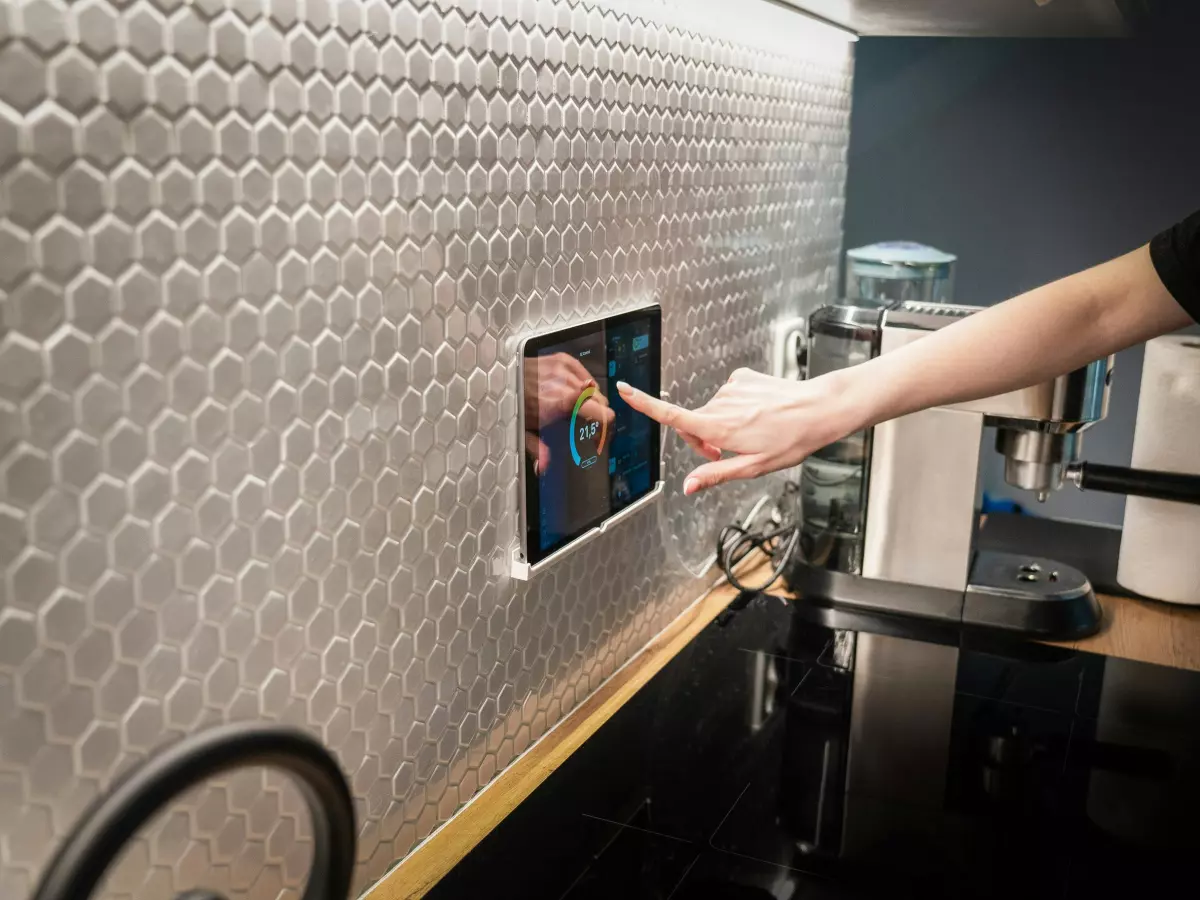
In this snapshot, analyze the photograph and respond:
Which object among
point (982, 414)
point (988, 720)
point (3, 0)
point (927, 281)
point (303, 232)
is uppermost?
point (3, 0)

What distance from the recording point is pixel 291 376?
0.71m

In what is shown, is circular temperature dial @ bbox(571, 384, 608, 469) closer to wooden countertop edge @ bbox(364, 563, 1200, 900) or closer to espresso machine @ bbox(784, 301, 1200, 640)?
wooden countertop edge @ bbox(364, 563, 1200, 900)

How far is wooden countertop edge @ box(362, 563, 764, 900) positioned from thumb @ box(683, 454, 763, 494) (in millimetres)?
357

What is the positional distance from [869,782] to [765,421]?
0.40 meters

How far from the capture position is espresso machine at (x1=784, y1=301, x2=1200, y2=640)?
53.4 inches

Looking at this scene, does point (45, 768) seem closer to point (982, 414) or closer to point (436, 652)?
point (436, 652)

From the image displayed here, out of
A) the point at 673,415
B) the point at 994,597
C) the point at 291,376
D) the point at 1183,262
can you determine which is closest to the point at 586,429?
the point at 673,415

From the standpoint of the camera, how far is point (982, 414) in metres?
1.35

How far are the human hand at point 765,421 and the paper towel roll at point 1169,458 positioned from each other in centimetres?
84

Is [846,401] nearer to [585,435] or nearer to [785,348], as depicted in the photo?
[585,435]

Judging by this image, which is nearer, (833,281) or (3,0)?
(3,0)

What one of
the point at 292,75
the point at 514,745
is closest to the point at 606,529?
the point at 514,745

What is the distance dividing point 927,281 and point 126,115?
1479mm

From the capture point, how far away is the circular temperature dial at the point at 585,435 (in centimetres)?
105
